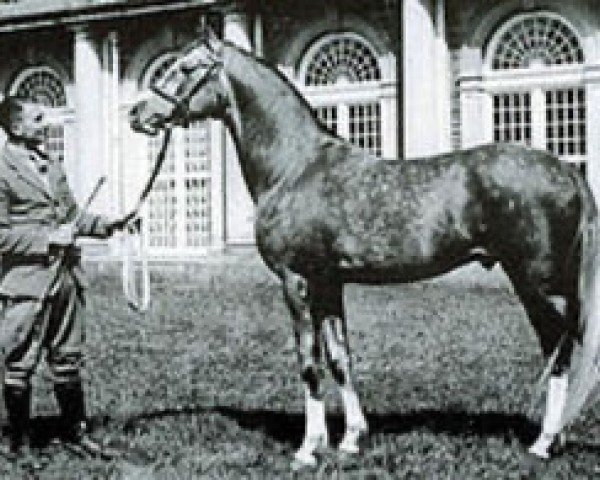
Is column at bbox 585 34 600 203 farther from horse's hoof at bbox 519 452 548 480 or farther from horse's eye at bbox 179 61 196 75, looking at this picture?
horse's eye at bbox 179 61 196 75

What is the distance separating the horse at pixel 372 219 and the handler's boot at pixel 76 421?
1299 millimetres

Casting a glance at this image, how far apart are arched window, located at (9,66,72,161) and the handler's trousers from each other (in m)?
17.5

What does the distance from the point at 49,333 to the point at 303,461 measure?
5.78ft

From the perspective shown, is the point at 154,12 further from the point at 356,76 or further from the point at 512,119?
the point at 512,119

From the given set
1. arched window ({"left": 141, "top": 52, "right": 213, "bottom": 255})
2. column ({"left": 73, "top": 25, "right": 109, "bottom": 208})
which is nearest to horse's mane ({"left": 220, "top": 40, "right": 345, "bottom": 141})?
arched window ({"left": 141, "top": 52, "right": 213, "bottom": 255})

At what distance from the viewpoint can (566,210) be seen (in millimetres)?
6309

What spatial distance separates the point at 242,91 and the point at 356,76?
13.7m

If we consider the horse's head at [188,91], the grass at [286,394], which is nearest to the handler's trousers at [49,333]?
the grass at [286,394]

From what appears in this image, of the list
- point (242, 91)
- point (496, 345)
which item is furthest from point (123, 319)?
point (242, 91)

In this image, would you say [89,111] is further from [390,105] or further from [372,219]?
[372,219]

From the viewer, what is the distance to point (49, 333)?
22.7 feet

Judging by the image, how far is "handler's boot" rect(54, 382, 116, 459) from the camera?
695 centimetres

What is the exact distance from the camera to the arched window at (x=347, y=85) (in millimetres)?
20078

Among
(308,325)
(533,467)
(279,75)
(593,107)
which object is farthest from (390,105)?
(533,467)
